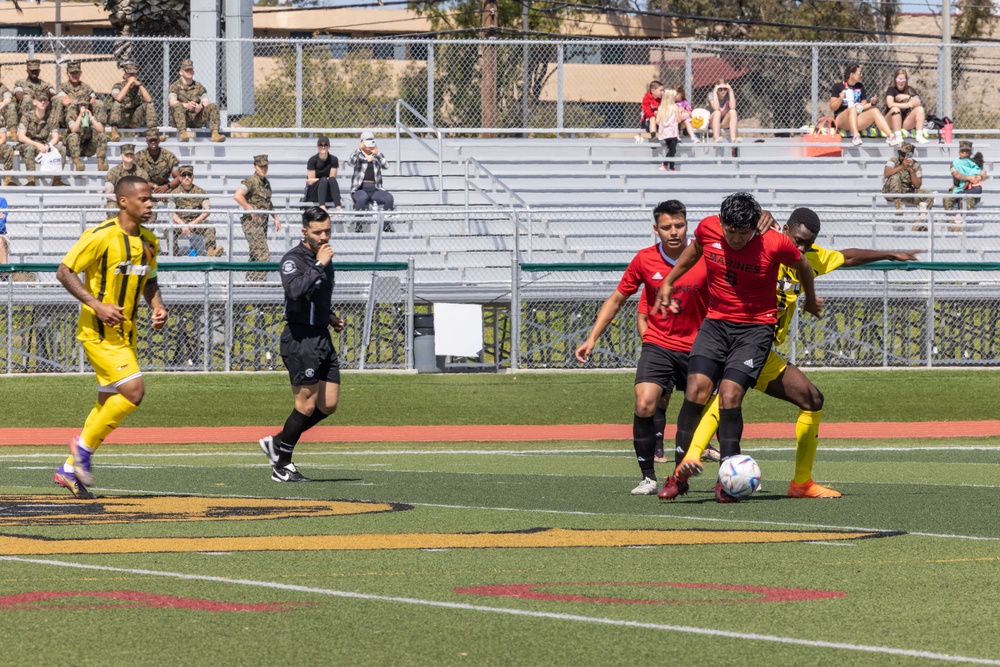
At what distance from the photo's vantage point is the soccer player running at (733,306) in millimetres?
9969

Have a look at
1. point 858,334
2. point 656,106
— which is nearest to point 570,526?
point 858,334

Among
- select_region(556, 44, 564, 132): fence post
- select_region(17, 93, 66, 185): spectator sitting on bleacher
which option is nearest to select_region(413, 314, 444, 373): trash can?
select_region(556, 44, 564, 132): fence post

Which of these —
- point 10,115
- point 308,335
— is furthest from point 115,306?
point 10,115

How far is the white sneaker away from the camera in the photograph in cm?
1117

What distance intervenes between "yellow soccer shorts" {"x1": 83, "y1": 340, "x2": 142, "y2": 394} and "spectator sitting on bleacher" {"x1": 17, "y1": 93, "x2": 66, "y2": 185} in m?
17.3

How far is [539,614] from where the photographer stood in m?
6.39

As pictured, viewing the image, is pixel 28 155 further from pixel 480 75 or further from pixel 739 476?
pixel 739 476

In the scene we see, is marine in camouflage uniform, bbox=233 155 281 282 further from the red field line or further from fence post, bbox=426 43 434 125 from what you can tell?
the red field line

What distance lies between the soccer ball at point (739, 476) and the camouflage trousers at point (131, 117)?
20.2 m

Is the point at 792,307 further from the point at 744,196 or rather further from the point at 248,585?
the point at 248,585

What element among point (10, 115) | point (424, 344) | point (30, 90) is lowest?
point (424, 344)

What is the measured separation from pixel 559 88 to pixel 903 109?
22.5 feet

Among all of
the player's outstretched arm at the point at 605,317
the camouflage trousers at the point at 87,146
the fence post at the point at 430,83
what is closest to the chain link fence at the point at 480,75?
the fence post at the point at 430,83

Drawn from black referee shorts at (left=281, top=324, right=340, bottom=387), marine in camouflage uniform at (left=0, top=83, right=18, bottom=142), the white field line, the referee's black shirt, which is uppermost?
marine in camouflage uniform at (left=0, top=83, right=18, bottom=142)
